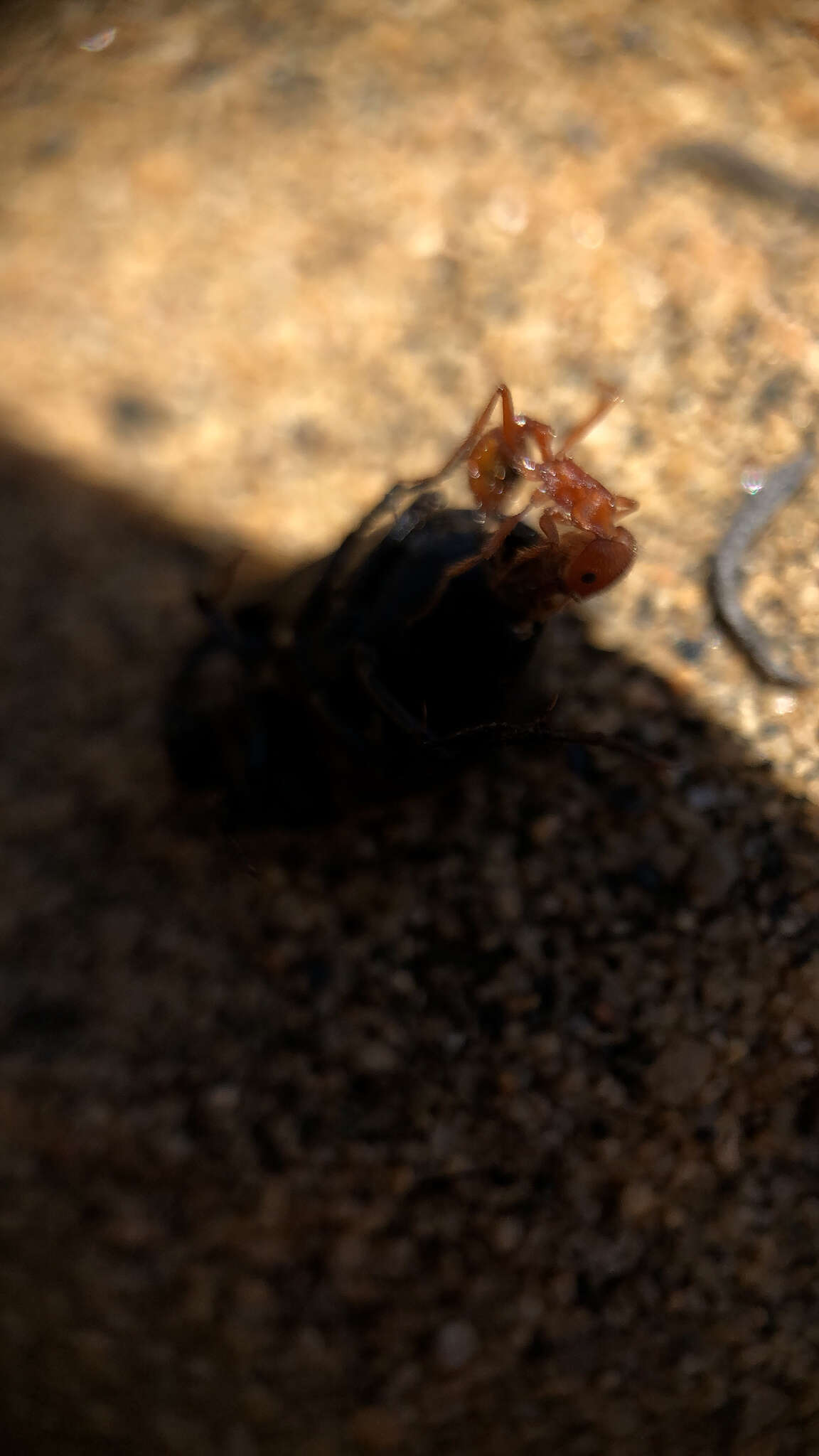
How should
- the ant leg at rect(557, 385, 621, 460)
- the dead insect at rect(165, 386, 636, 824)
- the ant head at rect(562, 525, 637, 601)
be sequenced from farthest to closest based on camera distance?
the ant leg at rect(557, 385, 621, 460)
the dead insect at rect(165, 386, 636, 824)
the ant head at rect(562, 525, 637, 601)

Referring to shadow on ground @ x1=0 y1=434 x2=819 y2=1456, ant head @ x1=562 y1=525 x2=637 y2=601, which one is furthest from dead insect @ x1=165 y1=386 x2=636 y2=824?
shadow on ground @ x1=0 y1=434 x2=819 y2=1456

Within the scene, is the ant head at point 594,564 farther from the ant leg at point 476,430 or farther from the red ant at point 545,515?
the ant leg at point 476,430

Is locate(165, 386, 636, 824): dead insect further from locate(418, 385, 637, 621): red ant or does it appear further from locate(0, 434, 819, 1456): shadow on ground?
locate(0, 434, 819, 1456): shadow on ground

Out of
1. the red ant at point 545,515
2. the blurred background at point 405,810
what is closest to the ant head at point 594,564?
the red ant at point 545,515

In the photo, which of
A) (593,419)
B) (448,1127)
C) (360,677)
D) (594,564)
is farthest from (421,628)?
(448,1127)

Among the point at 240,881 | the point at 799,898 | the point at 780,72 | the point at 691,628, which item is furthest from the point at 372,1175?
the point at 780,72

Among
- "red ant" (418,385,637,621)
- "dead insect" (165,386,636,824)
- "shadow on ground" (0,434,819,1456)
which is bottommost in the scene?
"shadow on ground" (0,434,819,1456)

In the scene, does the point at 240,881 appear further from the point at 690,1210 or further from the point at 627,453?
the point at 627,453
